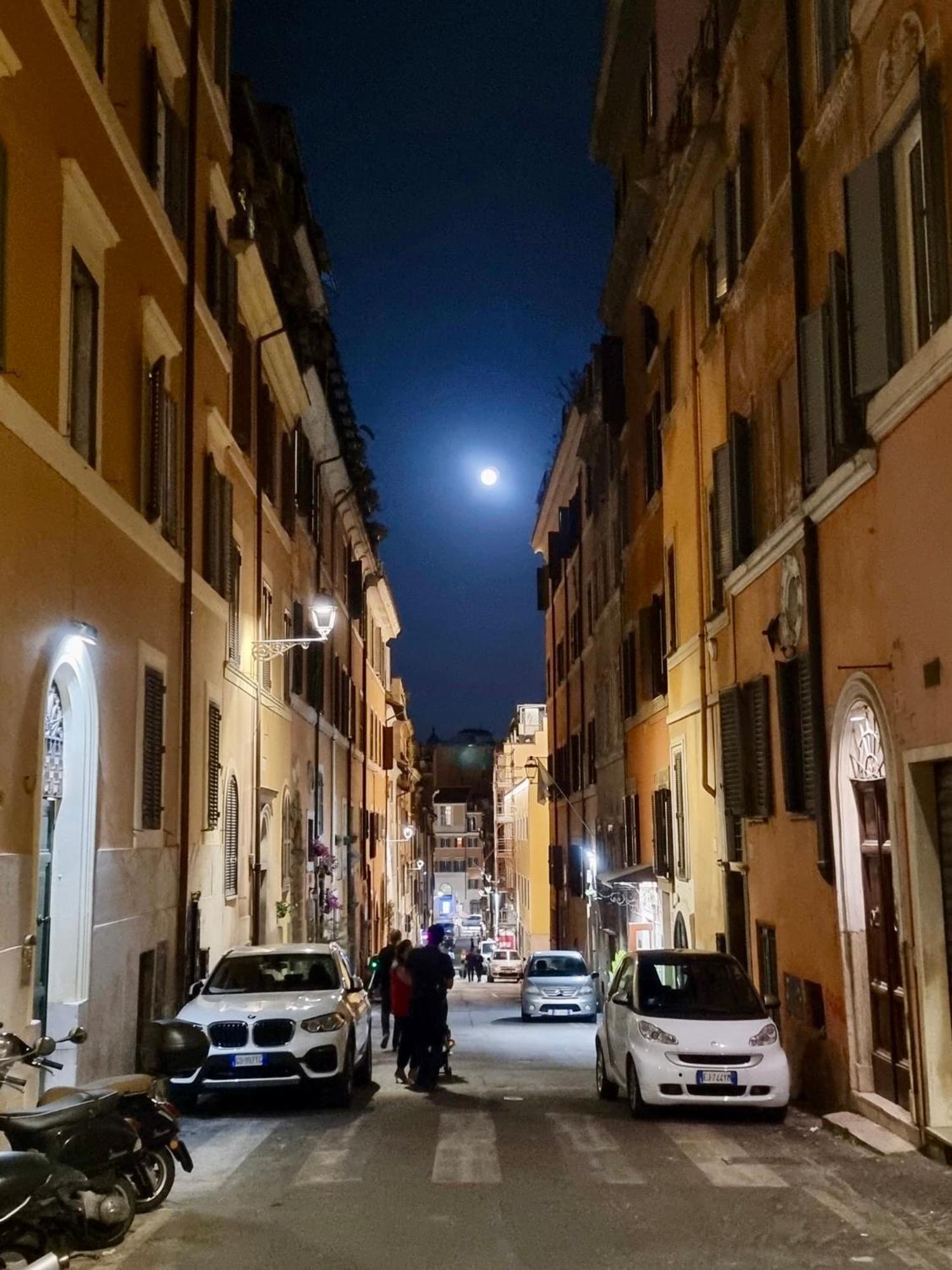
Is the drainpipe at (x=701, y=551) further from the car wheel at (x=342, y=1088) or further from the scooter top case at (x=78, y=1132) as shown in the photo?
the scooter top case at (x=78, y=1132)

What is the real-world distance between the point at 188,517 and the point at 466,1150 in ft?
28.9

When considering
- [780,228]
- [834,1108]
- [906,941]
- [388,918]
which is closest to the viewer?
[906,941]

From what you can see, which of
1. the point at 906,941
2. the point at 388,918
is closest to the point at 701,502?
the point at 906,941

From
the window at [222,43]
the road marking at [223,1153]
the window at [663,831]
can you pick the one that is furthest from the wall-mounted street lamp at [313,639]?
the road marking at [223,1153]

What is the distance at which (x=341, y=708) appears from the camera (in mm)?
35719

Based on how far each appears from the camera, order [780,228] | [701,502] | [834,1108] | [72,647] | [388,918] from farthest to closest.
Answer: [388,918]
[701,502]
[780,228]
[834,1108]
[72,647]

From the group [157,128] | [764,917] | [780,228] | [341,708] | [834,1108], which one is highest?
[157,128]

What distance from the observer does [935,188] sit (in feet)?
32.7

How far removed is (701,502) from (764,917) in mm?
6709

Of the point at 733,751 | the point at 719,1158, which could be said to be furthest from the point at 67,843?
the point at 733,751

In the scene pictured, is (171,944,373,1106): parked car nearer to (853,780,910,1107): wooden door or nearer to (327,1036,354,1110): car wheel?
(327,1036,354,1110): car wheel

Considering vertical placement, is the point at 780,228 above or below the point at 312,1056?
above

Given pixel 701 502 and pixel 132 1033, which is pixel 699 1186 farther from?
pixel 701 502

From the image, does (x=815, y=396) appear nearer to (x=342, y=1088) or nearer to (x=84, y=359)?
(x=84, y=359)
